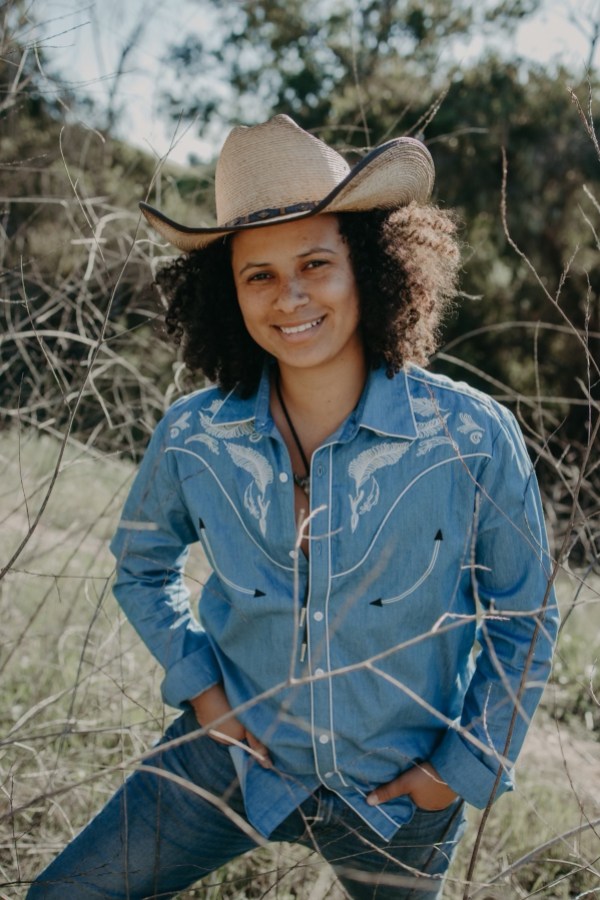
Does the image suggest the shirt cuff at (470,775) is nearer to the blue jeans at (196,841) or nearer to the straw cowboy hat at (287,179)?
the blue jeans at (196,841)

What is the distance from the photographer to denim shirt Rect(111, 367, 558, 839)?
200cm

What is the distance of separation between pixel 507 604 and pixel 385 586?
270 millimetres

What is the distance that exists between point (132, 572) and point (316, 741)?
26.6 inches

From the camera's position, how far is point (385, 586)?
204 cm

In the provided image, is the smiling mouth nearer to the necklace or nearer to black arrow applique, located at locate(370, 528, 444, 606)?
the necklace

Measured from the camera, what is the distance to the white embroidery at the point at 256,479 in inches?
84.7

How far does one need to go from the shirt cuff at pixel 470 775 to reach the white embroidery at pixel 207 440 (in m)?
0.88

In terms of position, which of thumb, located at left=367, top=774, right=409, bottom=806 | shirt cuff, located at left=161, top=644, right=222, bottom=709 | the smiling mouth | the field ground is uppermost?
the smiling mouth

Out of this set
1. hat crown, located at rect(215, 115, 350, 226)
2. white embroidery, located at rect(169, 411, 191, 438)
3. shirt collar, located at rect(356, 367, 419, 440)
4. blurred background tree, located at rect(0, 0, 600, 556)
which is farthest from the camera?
blurred background tree, located at rect(0, 0, 600, 556)

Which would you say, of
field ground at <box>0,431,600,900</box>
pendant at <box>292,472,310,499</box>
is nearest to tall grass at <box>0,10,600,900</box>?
field ground at <box>0,431,600,900</box>

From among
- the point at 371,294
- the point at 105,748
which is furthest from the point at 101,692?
the point at 371,294

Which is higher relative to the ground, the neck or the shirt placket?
the neck

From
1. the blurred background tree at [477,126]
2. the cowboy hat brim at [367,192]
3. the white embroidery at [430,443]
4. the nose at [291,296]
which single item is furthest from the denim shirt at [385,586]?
the blurred background tree at [477,126]

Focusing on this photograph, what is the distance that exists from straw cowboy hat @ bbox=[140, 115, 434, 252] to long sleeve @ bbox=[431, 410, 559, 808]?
650mm
